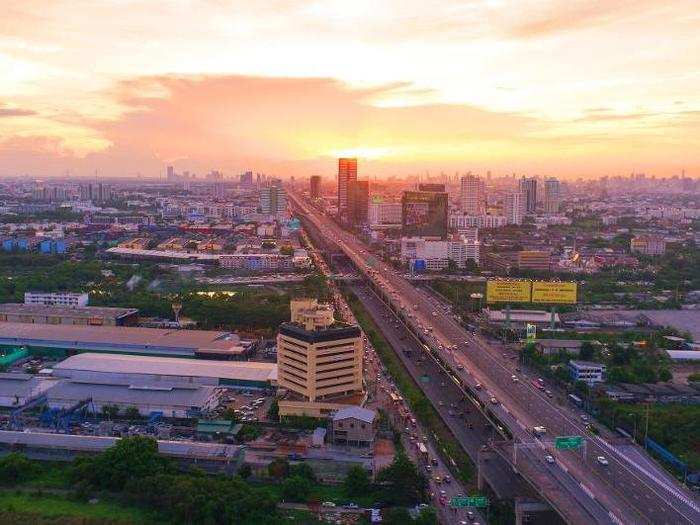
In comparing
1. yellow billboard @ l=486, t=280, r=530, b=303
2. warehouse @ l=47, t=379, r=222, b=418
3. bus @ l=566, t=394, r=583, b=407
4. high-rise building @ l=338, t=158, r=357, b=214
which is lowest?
bus @ l=566, t=394, r=583, b=407

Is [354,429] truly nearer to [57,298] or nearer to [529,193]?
[57,298]

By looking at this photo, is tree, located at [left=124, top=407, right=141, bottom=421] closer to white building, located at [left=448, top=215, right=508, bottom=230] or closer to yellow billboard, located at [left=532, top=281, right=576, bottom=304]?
yellow billboard, located at [left=532, top=281, right=576, bottom=304]

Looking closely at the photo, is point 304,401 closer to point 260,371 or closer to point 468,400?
point 260,371

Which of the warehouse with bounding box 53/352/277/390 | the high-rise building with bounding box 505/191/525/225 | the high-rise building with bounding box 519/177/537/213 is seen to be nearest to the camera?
the warehouse with bounding box 53/352/277/390

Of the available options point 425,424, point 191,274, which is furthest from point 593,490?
point 191,274

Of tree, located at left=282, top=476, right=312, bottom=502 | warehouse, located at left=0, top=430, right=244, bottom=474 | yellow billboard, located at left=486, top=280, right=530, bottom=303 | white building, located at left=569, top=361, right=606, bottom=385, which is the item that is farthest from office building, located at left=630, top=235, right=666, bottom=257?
tree, located at left=282, top=476, right=312, bottom=502

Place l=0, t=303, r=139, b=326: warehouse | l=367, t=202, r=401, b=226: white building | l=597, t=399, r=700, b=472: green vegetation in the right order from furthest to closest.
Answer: l=367, t=202, r=401, b=226: white building < l=0, t=303, r=139, b=326: warehouse < l=597, t=399, r=700, b=472: green vegetation

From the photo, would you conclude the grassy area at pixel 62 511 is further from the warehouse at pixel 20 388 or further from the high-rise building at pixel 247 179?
the high-rise building at pixel 247 179
